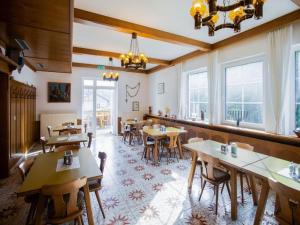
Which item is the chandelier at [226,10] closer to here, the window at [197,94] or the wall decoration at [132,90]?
the window at [197,94]

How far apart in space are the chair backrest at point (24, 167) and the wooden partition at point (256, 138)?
12.7ft

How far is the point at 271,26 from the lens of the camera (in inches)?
121

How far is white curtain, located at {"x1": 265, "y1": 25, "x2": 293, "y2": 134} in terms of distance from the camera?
2.94 m

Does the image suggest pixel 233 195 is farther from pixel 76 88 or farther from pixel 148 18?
pixel 76 88

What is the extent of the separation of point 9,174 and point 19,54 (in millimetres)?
2455

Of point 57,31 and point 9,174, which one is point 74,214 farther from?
point 9,174

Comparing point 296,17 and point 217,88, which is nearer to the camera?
point 296,17

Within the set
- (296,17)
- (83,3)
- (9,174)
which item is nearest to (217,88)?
(296,17)

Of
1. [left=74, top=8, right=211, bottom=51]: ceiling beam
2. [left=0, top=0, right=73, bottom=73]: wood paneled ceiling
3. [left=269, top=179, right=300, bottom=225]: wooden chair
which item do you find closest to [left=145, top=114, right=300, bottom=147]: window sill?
[left=269, top=179, right=300, bottom=225]: wooden chair

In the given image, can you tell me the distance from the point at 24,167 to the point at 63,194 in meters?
0.89

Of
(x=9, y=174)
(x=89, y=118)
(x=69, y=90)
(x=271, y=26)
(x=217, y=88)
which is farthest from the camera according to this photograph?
(x=89, y=118)

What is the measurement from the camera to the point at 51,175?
180 cm

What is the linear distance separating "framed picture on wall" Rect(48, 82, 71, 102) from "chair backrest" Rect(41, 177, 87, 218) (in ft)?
18.9

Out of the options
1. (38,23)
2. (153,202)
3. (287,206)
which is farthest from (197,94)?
(38,23)
